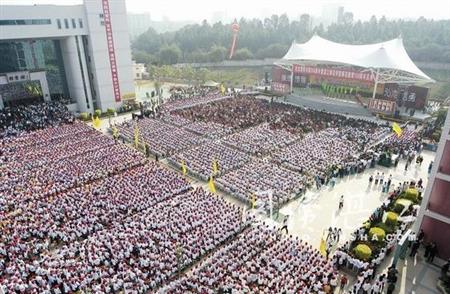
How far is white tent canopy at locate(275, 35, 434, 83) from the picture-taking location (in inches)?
1459

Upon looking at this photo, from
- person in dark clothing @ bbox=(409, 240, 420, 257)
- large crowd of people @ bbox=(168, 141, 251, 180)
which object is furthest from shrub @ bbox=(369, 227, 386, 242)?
large crowd of people @ bbox=(168, 141, 251, 180)

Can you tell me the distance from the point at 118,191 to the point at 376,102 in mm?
31582

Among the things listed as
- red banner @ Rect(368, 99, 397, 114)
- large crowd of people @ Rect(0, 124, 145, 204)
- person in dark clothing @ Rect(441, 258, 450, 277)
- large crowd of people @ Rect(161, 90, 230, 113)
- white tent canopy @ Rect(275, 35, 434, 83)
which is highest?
white tent canopy @ Rect(275, 35, 434, 83)

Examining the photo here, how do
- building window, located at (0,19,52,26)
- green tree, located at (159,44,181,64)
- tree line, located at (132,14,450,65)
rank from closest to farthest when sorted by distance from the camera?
1. building window, located at (0,19,52,26)
2. tree line, located at (132,14,450,65)
3. green tree, located at (159,44,181,64)

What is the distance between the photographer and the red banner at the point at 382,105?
38.2 meters

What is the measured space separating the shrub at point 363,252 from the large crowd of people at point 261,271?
1.60 metres

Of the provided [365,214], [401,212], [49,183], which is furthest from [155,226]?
[401,212]

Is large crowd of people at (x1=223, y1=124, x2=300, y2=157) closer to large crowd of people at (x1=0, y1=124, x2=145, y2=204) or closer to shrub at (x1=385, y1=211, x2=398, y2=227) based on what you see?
large crowd of people at (x1=0, y1=124, x2=145, y2=204)

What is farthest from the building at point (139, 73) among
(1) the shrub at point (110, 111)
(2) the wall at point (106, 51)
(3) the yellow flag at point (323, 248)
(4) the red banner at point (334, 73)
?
(3) the yellow flag at point (323, 248)

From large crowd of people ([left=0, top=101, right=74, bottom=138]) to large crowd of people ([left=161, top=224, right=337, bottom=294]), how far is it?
2597cm

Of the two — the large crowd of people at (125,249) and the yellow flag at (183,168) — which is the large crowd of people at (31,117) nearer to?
the yellow flag at (183,168)

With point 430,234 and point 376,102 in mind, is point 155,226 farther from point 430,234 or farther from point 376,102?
point 376,102

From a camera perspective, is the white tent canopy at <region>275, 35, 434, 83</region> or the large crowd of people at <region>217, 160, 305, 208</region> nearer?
the large crowd of people at <region>217, 160, 305, 208</region>

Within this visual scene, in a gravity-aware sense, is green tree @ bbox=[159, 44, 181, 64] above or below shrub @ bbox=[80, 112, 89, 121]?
above
